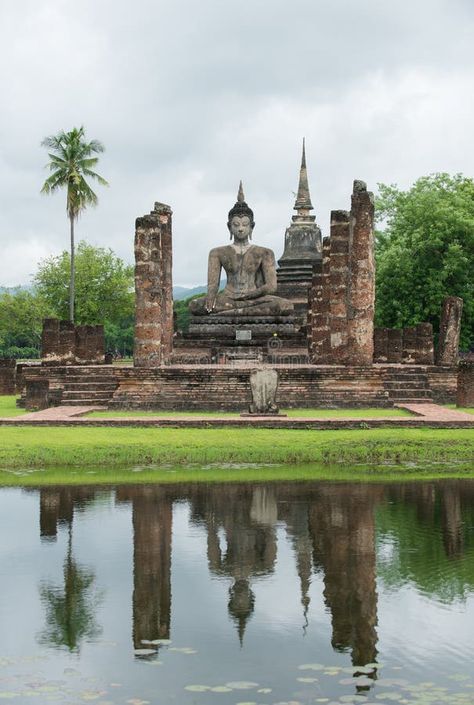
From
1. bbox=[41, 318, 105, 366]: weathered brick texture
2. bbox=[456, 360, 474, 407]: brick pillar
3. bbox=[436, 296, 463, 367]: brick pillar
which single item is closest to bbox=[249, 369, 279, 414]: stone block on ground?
bbox=[456, 360, 474, 407]: brick pillar

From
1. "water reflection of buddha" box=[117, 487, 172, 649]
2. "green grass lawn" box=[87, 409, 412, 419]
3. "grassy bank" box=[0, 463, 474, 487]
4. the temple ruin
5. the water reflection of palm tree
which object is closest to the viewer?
the water reflection of palm tree

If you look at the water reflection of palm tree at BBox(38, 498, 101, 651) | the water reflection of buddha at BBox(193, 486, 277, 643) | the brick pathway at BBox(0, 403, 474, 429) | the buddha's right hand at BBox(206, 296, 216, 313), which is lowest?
the water reflection of palm tree at BBox(38, 498, 101, 651)

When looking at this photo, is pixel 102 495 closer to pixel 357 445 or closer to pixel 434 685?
pixel 357 445

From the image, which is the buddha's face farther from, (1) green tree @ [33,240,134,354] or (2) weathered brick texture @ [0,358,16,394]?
(1) green tree @ [33,240,134,354]

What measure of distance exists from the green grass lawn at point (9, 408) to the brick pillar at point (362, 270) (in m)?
7.09

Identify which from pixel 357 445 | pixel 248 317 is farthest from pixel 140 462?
pixel 248 317

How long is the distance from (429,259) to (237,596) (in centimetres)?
3119

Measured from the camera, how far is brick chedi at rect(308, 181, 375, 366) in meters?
22.3

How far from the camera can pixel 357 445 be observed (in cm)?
1558

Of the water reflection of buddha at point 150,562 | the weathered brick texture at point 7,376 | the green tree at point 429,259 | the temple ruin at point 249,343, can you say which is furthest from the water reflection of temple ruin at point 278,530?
the green tree at point 429,259

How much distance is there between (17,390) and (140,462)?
16.9 meters

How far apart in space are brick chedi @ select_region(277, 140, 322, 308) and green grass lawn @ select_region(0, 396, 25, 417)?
15.0 m

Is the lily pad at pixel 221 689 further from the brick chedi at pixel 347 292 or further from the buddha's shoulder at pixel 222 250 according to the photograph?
the buddha's shoulder at pixel 222 250

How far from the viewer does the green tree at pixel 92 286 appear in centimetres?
5581
